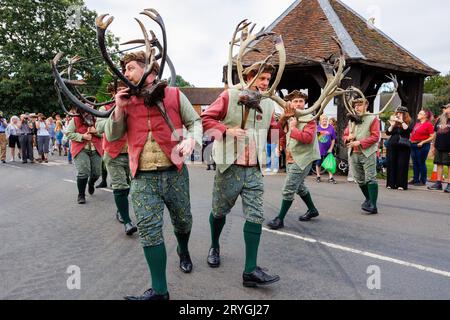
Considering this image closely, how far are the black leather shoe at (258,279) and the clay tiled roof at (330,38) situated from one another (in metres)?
9.91

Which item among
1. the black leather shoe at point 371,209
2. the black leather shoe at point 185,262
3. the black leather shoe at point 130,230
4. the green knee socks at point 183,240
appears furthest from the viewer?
the black leather shoe at point 371,209

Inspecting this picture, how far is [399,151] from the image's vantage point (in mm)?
9273

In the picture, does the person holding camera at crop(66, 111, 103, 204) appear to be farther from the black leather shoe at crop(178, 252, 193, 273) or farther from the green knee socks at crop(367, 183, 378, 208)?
the green knee socks at crop(367, 183, 378, 208)

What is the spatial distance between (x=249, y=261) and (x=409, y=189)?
7509mm

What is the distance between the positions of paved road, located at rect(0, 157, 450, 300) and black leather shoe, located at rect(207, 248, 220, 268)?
89 mm

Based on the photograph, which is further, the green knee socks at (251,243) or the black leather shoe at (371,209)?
the black leather shoe at (371,209)

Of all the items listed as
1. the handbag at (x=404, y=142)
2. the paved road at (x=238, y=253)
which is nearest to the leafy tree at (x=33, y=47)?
the handbag at (x=404, y=142)

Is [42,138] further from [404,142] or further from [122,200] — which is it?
[404,142]

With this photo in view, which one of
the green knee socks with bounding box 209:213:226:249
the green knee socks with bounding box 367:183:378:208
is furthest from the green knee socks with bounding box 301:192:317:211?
the green knee socks with bounding box 209:213:226:249

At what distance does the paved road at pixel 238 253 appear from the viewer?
3.25 m

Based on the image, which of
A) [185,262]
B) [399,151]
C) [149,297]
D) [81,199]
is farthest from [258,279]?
[399,151]

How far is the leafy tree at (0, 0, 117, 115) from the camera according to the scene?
30.8 metres

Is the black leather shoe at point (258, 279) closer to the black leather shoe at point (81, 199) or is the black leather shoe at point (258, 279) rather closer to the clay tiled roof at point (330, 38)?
the black leather shoe at point (81, 199)
